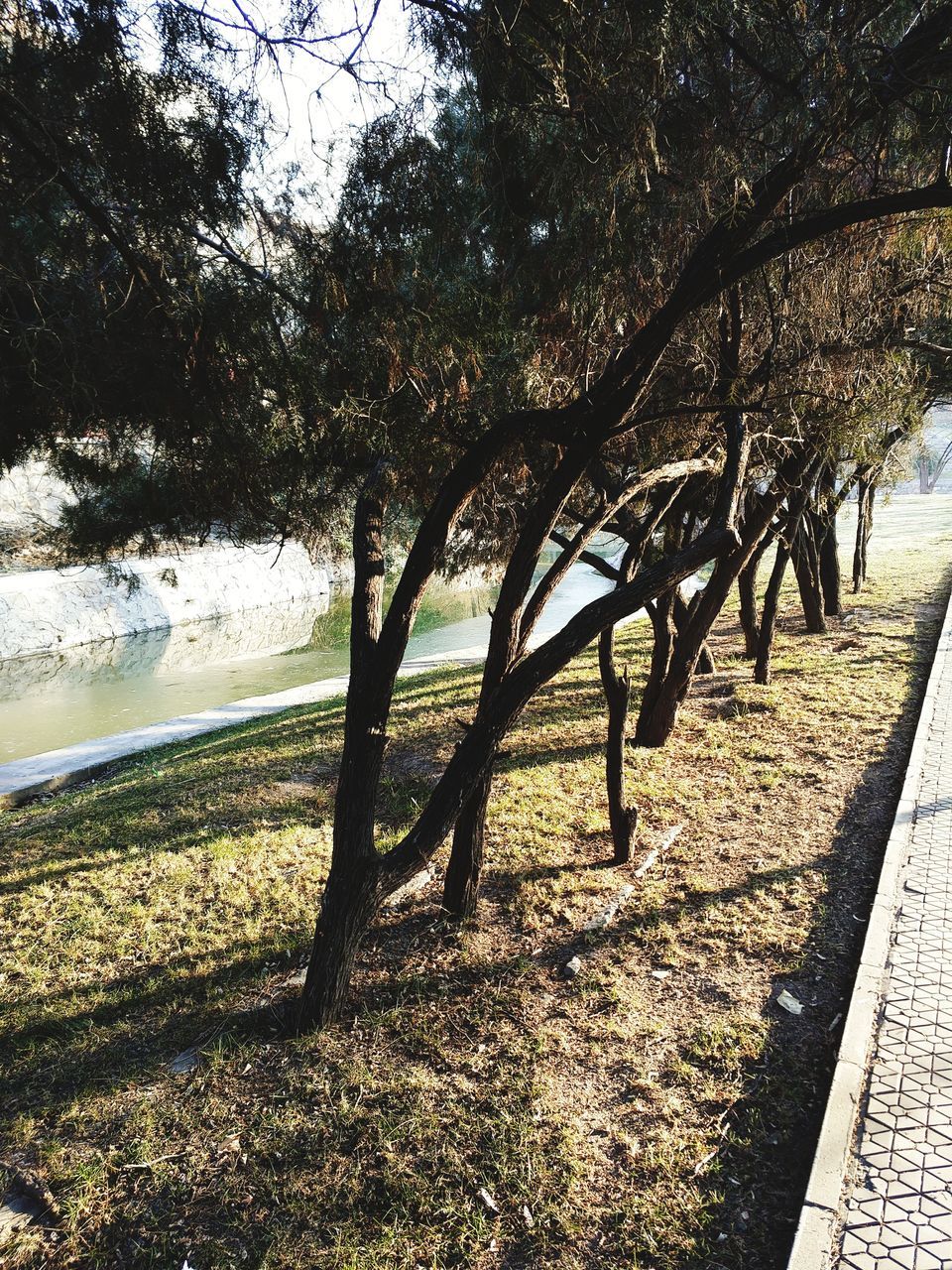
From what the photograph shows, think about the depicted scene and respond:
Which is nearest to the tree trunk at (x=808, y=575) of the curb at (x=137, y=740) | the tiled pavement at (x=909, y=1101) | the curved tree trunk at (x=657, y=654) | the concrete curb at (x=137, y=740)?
the curb at (x=137, y=740)

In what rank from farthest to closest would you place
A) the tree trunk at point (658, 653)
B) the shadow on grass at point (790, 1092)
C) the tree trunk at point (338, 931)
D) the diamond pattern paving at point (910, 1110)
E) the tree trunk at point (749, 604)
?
the tree trunk at point (749, 604) → the tree trunk at point (658, 653) → the tree trunk at point (338, 931) → the shadow on grass at point (790, 1092) → the diamond pattern paving at point (910, 1110)

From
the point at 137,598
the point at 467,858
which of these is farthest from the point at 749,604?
the point at 137,598

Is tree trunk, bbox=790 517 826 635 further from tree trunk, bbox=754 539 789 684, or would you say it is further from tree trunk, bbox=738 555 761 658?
tree trunk, bbox=754 539 789 684

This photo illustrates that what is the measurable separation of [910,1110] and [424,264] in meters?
4.13

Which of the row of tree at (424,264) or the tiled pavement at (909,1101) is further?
the row of tree at (424,264)

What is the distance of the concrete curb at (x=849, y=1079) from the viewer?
7.90ft

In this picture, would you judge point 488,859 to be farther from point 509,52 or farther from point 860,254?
point 860,254

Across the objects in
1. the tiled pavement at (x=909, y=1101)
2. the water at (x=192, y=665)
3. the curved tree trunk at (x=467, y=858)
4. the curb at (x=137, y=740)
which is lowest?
the water at (x=192, y=665)

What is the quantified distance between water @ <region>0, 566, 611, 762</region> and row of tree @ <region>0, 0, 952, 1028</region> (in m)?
10.5

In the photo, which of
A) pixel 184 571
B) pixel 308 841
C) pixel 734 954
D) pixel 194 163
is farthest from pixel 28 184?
pixel 184 571

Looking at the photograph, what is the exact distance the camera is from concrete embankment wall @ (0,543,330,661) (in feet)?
72.1

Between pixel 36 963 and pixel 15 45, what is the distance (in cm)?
448

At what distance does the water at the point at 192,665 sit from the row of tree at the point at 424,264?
34.5ft

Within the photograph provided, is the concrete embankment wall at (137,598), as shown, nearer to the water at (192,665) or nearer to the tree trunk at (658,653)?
the water at (192,665)
